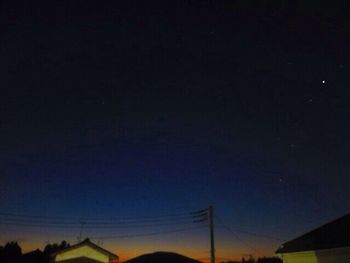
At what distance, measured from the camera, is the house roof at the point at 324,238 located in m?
20.3

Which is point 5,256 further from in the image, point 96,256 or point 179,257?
point 179,257

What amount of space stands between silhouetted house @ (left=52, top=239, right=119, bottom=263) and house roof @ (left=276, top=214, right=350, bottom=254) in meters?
14.7

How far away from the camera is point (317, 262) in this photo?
2086cm

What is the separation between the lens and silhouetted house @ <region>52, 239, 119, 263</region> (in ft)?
100

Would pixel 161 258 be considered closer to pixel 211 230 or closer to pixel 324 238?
pixel 211 230

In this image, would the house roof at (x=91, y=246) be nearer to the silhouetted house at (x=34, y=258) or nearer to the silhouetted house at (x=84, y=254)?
the silhouetted house at (x=84, y=254)

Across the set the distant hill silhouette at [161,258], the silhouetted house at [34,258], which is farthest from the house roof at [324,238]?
the silhouetted house at [34,258]

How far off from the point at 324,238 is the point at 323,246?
1.44m

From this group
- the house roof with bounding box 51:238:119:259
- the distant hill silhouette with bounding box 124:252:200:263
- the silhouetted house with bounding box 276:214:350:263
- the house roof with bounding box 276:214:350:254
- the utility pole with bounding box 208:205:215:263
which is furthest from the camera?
the distant hill silhouette with bounding box 124:252:200:263

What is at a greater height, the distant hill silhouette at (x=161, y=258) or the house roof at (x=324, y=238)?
the distant hill silhouette at (x=161, y=258)

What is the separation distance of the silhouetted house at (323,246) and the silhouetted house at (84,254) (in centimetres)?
1468

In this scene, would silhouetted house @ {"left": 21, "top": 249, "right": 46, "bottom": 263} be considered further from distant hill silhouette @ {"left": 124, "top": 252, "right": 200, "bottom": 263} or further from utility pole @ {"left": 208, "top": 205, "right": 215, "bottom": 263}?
utility pole @ {"left": 208, "top": 205, "right": 215, "bottom": 263}

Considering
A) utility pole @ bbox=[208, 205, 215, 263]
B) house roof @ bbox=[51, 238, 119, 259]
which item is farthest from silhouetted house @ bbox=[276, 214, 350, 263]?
house roof @ bbox=[51, 238, 119, 259]

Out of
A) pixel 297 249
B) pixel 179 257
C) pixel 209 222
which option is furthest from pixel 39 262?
pixel 297 249
